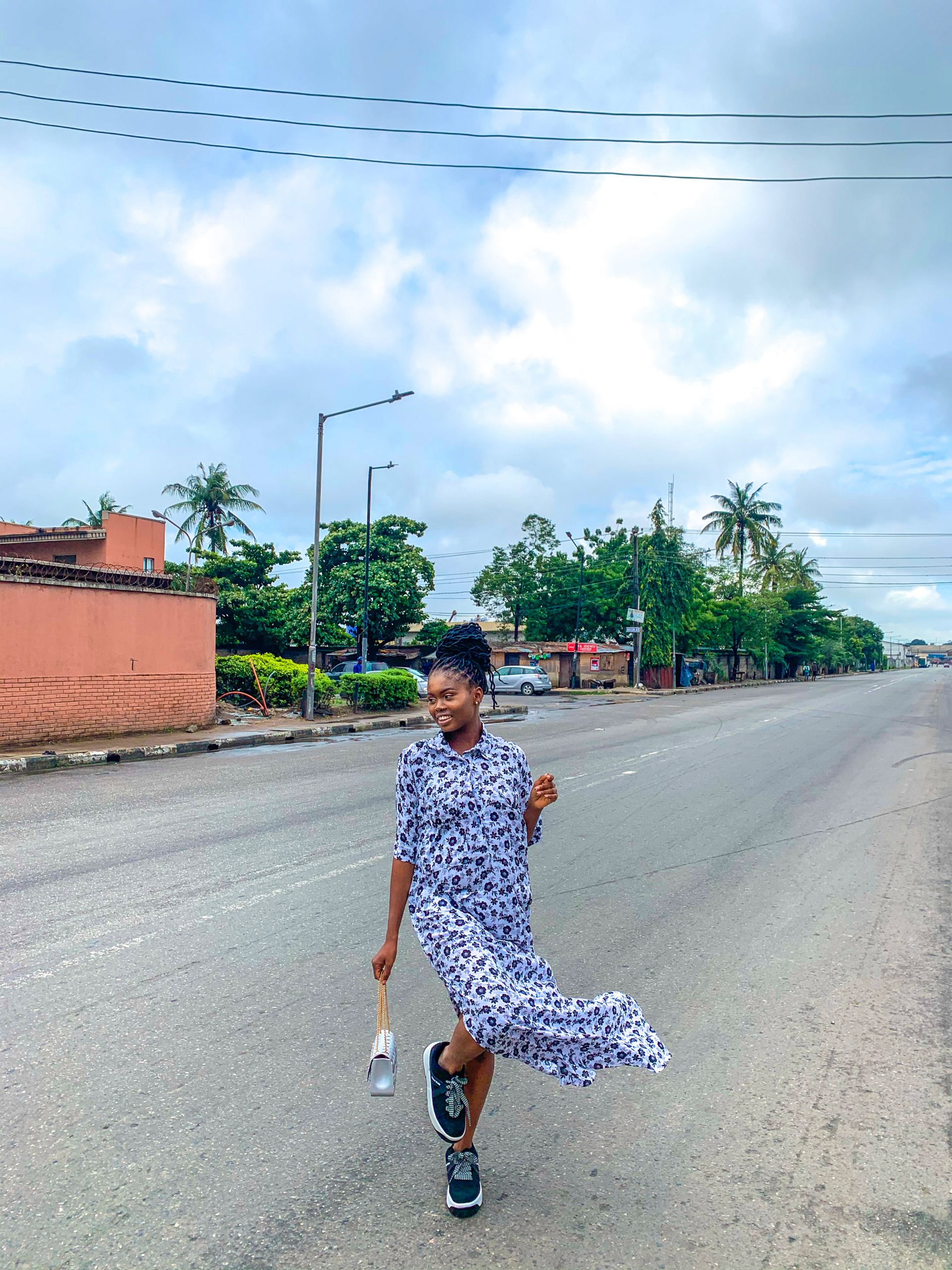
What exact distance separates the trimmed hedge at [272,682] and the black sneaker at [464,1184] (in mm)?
20231

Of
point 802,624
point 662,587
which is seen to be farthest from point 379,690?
point 802,624

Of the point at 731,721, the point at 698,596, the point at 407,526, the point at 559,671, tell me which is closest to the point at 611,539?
the point at 698,596

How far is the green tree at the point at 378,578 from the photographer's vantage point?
145ft

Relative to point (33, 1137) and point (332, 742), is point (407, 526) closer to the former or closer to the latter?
point (332, 742)

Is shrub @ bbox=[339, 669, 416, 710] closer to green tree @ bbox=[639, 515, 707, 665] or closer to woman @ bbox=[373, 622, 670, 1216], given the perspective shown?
woman @ bbox=[373, 622, 670, 1216]

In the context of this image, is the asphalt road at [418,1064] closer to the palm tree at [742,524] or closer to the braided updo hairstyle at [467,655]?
the braided updo hairstyle at [467,655]

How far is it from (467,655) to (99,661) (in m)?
14.1

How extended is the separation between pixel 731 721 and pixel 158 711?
539 inches

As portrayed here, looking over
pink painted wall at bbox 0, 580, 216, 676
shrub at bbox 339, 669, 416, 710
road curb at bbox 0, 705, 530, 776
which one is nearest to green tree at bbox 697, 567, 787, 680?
shrub at bbox 339, 669, 416, 710

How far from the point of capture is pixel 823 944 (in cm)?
520

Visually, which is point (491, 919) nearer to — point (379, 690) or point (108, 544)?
point (379, 690)

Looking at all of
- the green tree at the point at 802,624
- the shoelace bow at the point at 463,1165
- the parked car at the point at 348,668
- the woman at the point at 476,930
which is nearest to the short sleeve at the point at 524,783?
the woman at the point at 476,930

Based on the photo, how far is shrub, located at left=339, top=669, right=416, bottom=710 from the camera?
2412 centimetres

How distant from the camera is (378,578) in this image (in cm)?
4400
